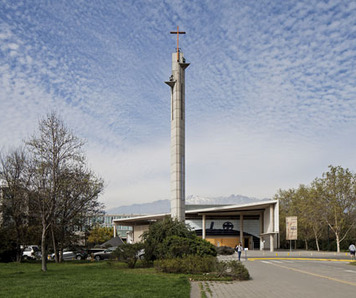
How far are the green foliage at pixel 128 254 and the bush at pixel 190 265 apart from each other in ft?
11.6

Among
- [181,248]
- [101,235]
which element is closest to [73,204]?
[181,248]

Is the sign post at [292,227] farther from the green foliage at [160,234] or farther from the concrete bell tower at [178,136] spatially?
the green foliage at [160,234]

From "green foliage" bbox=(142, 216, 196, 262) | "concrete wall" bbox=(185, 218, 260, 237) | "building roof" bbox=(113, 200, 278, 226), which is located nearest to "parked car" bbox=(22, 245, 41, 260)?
"building roof" bbox=(113, 200, 278, 226)

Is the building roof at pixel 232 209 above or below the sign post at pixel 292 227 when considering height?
above

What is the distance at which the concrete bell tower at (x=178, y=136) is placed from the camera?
1355 inches

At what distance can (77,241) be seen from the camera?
116 ft

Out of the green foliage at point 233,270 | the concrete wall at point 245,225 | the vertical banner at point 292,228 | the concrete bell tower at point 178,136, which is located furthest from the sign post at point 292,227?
the green foliage at point 233,270

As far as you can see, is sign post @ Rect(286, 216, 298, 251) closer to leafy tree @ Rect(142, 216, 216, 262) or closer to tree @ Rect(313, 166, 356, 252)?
tree @ Rect(313, 166, 356, 252)

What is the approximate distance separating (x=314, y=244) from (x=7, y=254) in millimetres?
53905

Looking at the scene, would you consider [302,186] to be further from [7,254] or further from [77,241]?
[7,254]

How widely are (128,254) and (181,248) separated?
10.8 ft

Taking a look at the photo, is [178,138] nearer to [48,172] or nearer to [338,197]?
[48,172]

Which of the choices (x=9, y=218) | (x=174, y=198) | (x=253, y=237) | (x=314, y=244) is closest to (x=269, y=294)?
(x=174, y=198)

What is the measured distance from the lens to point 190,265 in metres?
18.9
